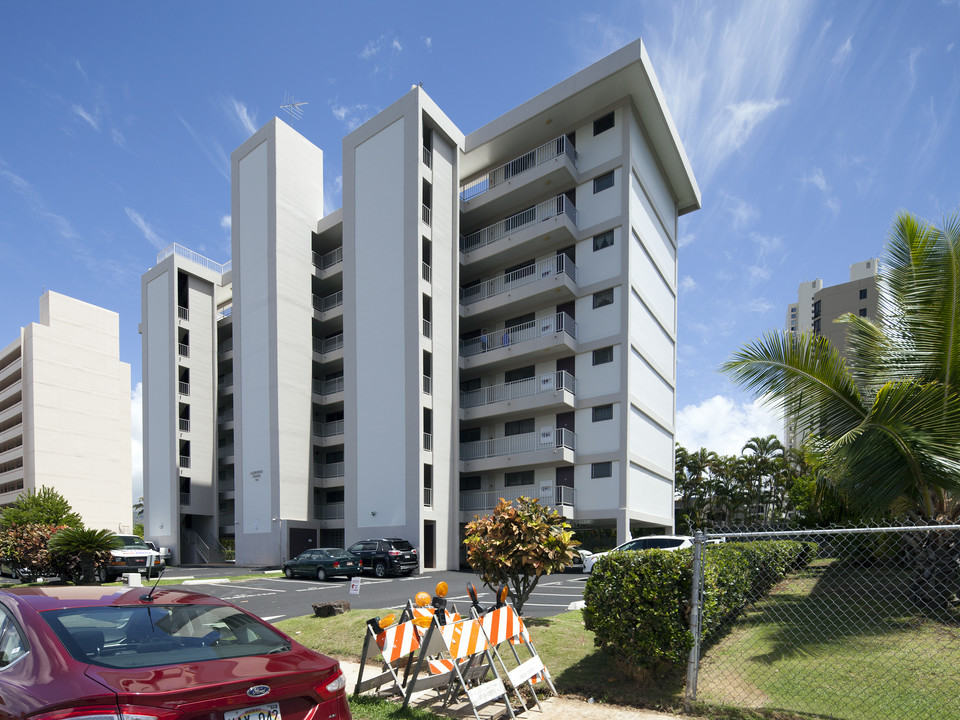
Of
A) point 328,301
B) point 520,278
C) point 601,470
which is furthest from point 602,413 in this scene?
point 328,301

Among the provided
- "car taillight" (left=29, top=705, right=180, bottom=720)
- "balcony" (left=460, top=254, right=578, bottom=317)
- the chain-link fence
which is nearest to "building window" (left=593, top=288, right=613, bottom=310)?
"balcony" (left=460, top=254, right=578, bottom=317)

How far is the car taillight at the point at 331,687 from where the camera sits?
388 centimetres

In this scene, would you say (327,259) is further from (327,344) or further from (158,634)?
(158,634)

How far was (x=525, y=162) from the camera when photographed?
110ft

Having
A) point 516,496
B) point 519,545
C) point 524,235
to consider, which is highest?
point 524,235

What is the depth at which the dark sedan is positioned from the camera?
25625 millimetres

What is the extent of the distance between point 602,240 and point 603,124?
18.7 ft

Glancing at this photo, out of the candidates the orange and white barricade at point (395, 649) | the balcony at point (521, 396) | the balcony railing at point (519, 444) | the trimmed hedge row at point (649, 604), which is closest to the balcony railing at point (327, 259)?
the balcony at point (521, 396)

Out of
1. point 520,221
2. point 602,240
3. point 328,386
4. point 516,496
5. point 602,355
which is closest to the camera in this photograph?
point 602,355

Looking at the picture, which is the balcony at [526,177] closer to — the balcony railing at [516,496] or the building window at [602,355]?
the building window at [602,355]

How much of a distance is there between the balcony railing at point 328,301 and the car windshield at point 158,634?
3613 cm

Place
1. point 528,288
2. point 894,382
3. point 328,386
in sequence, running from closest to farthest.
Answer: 1. point 894,382
2. point 528,288
3. point 328,386

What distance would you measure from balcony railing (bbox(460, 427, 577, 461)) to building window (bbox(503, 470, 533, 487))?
4.09ft

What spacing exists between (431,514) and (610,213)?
52.4 ft
